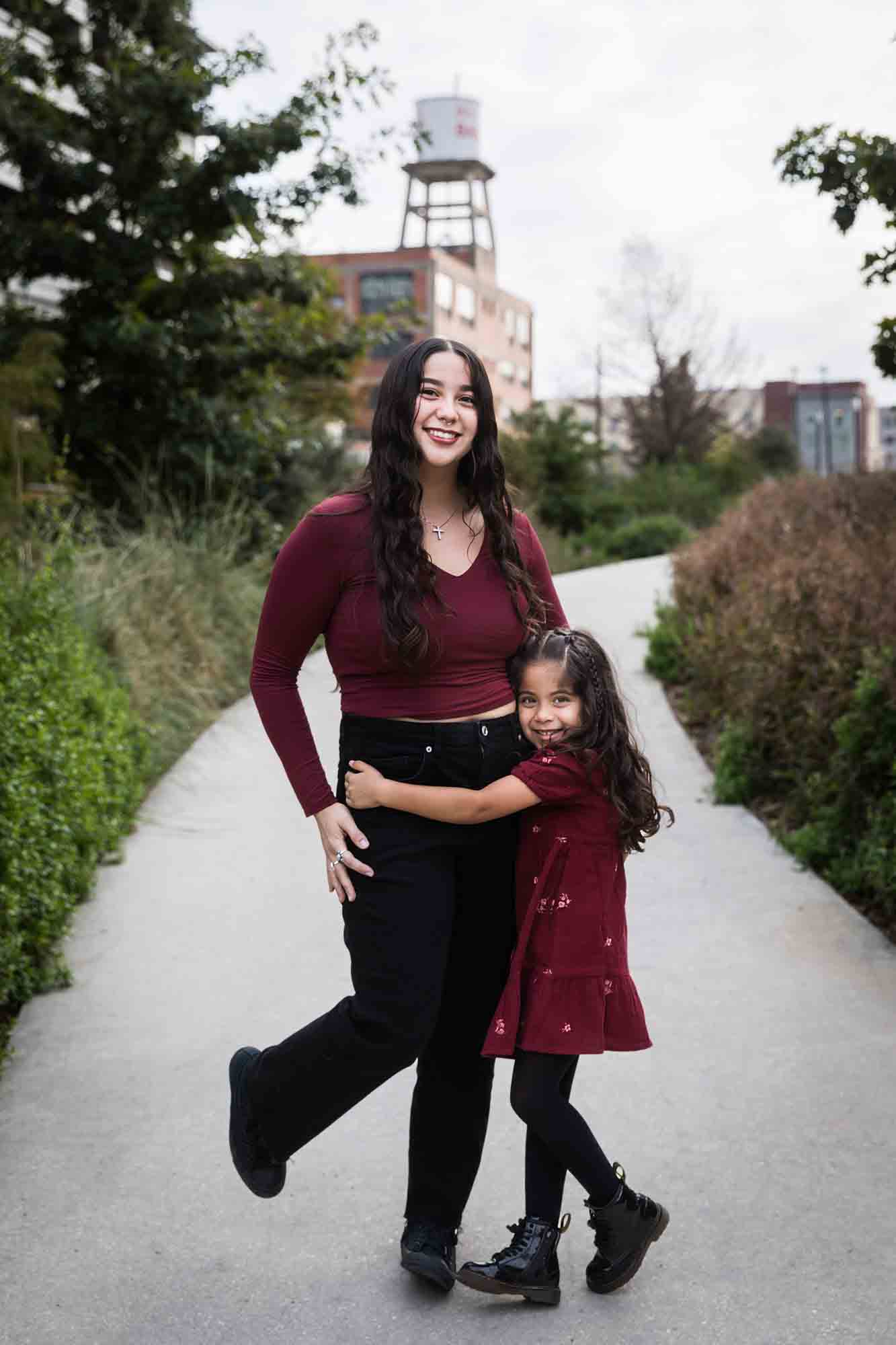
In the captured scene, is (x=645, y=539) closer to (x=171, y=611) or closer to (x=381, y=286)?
(x=171, y=611)

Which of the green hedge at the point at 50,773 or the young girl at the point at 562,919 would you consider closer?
the young girl at the point at 562,919

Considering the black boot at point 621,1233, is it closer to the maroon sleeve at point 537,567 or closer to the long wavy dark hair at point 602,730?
the long wavy dark hair at point 602,730

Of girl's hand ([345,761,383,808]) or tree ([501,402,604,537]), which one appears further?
tree ([501,402,604,537])

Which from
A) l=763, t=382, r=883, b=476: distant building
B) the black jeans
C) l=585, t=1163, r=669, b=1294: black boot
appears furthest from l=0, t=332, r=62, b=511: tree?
l=763, t=382, r=883, b=476: distant building

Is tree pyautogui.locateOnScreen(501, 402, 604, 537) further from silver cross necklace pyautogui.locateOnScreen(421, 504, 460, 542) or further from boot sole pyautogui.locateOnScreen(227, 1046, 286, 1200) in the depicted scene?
boot sole pyautogui.locateOnScreen(227, 1046, 286, 1200)

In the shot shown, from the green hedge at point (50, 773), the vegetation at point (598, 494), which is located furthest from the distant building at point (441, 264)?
the green hedge at point (50, 773)

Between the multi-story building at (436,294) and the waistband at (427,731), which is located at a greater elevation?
the multi-story building at (436,294)

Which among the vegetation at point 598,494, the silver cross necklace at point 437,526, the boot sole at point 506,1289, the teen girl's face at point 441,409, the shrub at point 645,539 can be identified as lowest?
the boot sole at point 506,1289

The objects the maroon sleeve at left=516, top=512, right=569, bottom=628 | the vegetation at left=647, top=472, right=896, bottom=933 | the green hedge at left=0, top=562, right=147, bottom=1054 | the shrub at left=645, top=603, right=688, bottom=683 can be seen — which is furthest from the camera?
the shrub at left=645, top=603, right=688, bottom=683

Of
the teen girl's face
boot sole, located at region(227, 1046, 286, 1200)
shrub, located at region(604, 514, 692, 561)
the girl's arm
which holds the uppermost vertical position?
shrub, located at region(604, 514, 692, 561)

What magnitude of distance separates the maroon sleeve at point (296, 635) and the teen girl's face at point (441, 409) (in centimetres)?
23

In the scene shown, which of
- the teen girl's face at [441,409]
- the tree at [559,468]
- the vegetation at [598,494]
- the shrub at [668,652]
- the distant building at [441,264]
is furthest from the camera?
the distant building at [441,264]

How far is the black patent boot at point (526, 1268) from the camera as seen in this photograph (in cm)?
307

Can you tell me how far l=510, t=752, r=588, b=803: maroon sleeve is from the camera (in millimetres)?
2936
